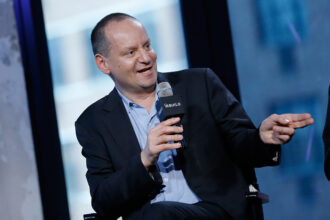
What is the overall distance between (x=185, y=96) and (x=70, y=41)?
65.0 inches

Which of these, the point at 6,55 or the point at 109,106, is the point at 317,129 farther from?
the point at 6,55

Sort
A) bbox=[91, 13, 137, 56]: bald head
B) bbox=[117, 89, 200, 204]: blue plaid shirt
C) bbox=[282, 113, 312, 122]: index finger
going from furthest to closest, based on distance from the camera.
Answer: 1. bbox=[91, 13, 137, 56]: bald head
2. bbox=[117, 89, 200, 204]: blue plaid shirt
3. bbox=[282, 113, 312, 122]: index finger

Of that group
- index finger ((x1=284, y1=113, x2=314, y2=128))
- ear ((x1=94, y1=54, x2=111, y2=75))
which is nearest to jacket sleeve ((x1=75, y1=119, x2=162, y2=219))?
ear ((x1=94, y1=54, x2=111, y2=75))

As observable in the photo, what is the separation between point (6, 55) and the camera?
3736 millimetres

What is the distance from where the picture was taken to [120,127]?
7.58 ft

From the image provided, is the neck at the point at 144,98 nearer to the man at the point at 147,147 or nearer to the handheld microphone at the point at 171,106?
the man at the point at 147,147

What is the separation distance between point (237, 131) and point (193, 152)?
0.74 feet

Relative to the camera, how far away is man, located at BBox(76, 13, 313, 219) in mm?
2078

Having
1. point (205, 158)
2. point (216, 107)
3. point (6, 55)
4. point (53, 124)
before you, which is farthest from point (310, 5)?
point (6, 55)

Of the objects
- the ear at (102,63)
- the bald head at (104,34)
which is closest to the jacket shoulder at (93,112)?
the ear at (102,63)

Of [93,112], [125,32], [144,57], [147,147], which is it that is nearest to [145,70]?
[144,57]

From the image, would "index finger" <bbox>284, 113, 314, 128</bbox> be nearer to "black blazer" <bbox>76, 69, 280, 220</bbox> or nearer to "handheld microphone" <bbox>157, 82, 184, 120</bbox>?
"black blazer" <bbox>76, 69, 280, 220</bbox>

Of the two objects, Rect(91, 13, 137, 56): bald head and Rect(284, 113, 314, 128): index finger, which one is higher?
Rect(91, 13, 137, 56): bald head

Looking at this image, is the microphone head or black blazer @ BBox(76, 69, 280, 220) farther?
black blazer @ BBox(76, 69, 280, 220)
